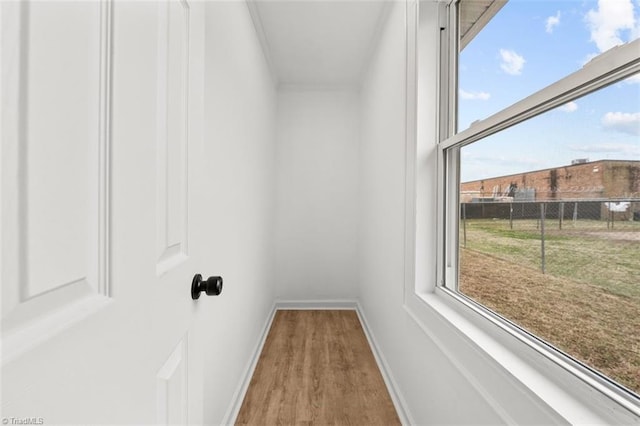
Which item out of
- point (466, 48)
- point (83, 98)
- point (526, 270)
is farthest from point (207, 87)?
point (526, 270)

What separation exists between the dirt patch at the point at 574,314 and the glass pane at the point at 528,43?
478 millimetres

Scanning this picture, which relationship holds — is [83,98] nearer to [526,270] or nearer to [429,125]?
[526,270]

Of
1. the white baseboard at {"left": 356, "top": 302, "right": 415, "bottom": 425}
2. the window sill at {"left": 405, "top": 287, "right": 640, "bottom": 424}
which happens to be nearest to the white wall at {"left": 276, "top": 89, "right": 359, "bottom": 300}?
the white baseboard at {"left": 356, "top": 302, "right": 415, "bottom": 425}

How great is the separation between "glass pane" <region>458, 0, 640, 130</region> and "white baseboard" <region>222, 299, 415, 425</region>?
150 cm

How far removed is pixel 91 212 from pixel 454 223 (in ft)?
4.57

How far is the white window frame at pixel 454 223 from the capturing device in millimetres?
672

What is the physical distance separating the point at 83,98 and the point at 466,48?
146 centimetres

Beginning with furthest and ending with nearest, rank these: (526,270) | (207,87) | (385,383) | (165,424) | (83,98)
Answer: (385,383)
(207,87)
(526,270)
(165,424)
(83,98)

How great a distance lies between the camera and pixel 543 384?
2.49 ft

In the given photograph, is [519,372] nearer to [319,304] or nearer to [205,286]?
[205,286]

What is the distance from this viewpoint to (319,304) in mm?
3436

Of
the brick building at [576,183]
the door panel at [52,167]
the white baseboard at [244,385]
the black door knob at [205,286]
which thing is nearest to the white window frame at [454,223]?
the brick building at [576,183]

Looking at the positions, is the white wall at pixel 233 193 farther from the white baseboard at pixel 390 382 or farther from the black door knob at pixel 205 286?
the white baseboard at pixel 390 382

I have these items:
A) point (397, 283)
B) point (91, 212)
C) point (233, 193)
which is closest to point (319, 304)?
point (397, 283)
